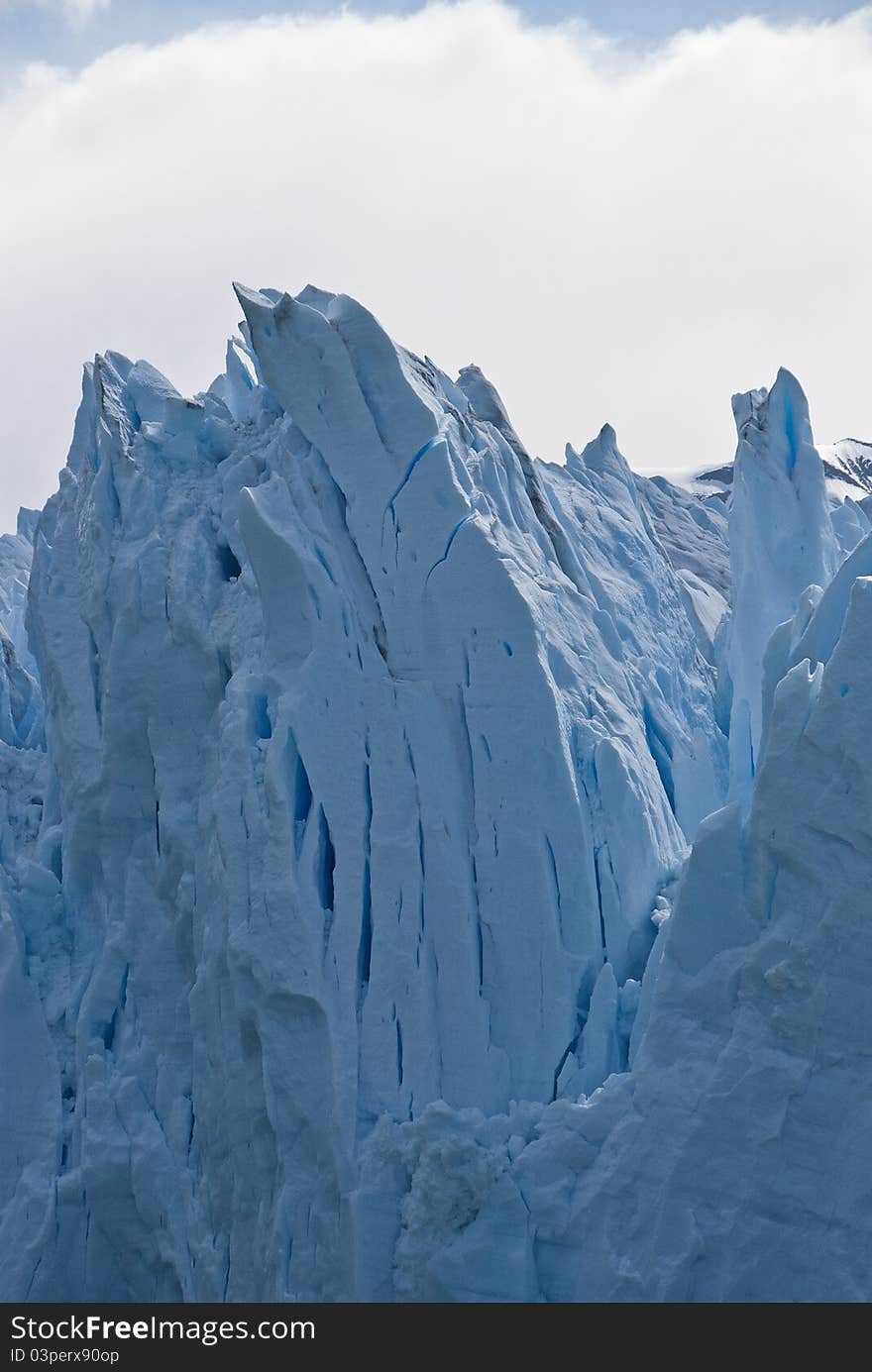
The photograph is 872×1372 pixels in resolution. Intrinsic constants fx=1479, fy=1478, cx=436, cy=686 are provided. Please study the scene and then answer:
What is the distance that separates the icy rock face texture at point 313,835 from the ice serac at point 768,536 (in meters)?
0.80

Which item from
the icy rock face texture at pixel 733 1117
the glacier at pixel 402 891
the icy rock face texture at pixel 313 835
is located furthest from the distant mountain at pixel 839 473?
the icy rock face texture at pixel 733 1117

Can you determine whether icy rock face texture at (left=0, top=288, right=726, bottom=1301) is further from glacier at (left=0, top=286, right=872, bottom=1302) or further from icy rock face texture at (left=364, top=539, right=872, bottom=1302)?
icy rock face texture at (left=364, top=539, right=872, bottom=1302)

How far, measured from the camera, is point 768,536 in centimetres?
1486

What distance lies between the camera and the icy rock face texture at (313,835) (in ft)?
35.8

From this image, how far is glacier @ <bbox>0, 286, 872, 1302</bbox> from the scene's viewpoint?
9.49 m

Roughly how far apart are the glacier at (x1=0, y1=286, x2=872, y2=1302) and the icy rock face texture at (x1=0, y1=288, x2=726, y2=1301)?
32 millimetres

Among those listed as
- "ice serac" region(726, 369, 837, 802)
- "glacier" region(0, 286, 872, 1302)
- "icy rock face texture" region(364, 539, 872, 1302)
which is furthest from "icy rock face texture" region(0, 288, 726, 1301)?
"ice serac" region(726, 369, 837, 802)

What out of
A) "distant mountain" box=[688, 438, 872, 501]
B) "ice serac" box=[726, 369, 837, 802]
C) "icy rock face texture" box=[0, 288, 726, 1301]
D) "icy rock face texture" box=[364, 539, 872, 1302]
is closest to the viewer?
"icy rock face texture" box=[364, 539, 872, 1302]

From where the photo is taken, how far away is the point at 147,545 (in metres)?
13.2

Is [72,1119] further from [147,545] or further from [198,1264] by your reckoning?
[147,545]

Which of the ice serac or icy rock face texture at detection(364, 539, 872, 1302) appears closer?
icy rock face texture at detection(364, 539, 872, 1302)

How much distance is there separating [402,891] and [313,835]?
81cm

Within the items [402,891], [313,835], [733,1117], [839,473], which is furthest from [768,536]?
[839,473]

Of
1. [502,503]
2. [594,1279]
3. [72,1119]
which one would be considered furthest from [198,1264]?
[502,503]
